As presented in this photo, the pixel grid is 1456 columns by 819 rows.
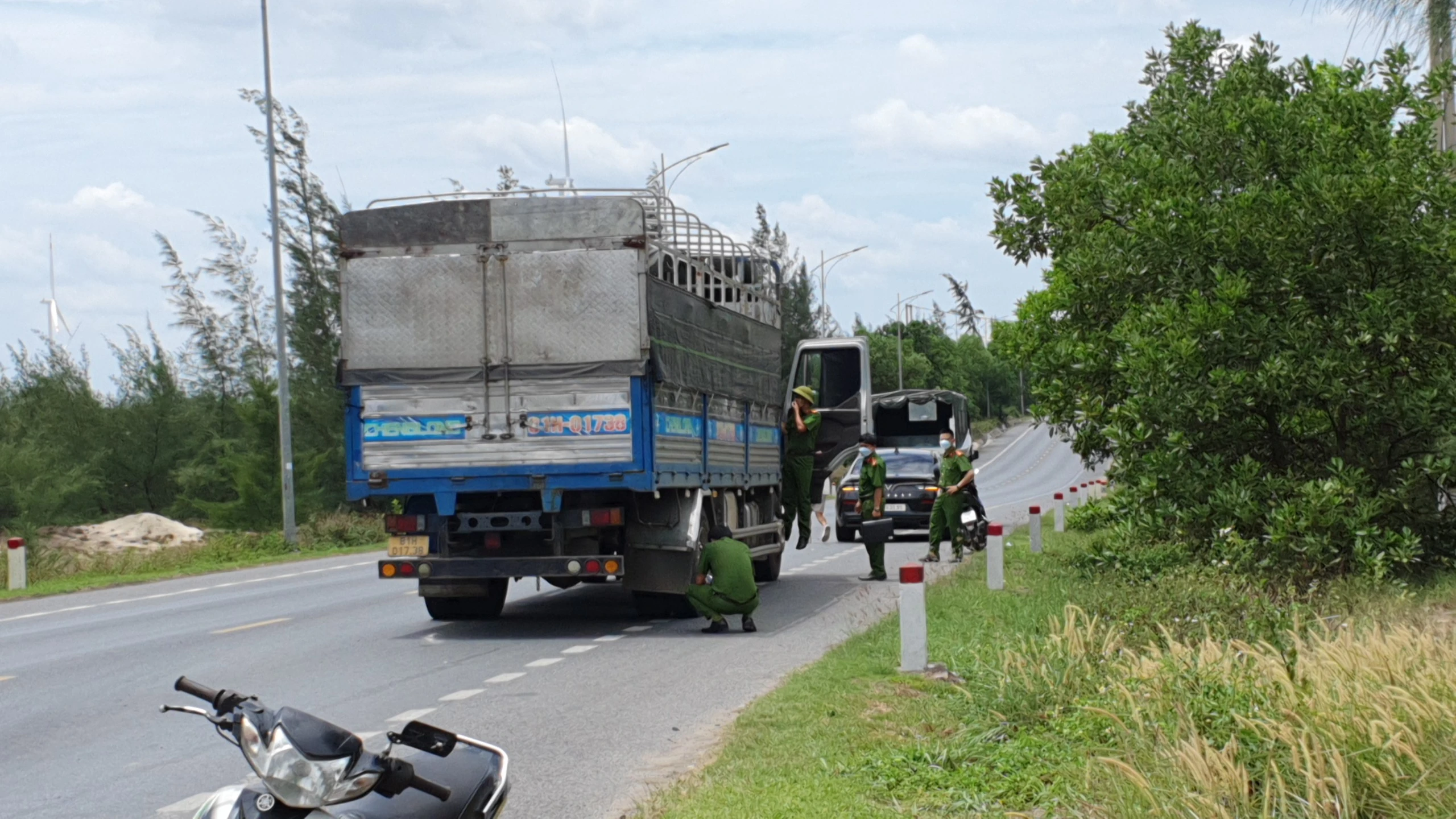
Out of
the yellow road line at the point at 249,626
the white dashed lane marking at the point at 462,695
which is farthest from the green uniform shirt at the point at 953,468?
the white dashed lane marking at the point at 462,695

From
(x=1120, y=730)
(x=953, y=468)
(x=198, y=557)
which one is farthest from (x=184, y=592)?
(x=1120, y=730)

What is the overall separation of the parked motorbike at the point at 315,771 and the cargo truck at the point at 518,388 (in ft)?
31.8

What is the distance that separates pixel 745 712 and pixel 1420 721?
4118 mm

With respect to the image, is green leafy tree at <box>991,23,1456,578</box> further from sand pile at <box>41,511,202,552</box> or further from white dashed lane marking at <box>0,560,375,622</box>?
sand pile at <box>41,511,202,552</box>

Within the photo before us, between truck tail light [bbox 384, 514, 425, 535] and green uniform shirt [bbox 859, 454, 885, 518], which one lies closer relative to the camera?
truck tail light [bbox 384, 514, 425, 535]

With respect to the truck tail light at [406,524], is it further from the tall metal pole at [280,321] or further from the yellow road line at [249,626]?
the tall metal pole at [280,321]

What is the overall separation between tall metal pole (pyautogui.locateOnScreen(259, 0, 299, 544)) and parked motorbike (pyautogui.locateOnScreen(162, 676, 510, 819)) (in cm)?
2729

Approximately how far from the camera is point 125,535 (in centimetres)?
3859

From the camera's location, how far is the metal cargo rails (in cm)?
1364

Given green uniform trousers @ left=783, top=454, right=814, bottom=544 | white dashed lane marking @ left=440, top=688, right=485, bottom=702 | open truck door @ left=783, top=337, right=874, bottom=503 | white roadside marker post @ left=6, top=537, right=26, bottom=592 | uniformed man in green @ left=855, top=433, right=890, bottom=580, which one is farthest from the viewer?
open truck door @ left=783, top=337, right=874, bottom=503

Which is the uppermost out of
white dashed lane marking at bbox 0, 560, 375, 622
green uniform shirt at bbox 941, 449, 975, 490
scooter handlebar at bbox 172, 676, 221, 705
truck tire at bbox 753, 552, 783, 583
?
green uniform shirt at bbox 941, 449, 975, 490

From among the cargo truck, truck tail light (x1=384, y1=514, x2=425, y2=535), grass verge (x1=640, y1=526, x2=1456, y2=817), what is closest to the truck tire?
the cargo truck

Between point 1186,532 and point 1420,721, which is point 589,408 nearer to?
point 1186,532

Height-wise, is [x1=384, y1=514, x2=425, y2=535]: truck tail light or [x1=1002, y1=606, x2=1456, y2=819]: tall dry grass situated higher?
[x1=384, y1=514, x2=425, y2=535]: truck tail light
